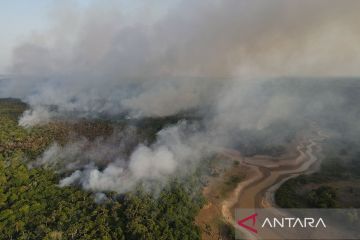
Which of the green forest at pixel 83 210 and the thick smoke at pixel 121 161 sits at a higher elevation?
the thick smoke at pixel 121 161

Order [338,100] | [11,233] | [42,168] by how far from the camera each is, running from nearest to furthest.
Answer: [11,233] → [42,168] → [338,100]

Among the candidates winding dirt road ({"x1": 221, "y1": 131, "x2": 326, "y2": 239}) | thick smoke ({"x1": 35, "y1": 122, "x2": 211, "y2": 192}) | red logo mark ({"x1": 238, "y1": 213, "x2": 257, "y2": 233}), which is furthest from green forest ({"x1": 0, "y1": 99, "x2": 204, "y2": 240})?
red logo mark ({"x1": 238, "y1": 213, "x2": 257, "y2": 233})

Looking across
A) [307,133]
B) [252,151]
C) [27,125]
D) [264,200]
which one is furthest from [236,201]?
[27,125]

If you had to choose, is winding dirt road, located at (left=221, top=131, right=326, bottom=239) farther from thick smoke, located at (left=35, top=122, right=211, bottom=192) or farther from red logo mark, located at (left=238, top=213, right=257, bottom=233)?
thick smoke, located at (left=35, top=122, right=211, bottom=192)

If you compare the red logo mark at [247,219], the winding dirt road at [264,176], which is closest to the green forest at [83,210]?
the winding dirt road at [264,176]

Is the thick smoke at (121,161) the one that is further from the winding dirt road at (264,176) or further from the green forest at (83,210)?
the winding dirt road at (264,176)

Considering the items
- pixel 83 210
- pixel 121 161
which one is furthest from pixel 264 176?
pixel 83 210

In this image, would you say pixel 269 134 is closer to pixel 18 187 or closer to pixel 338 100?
pixel 338 100
